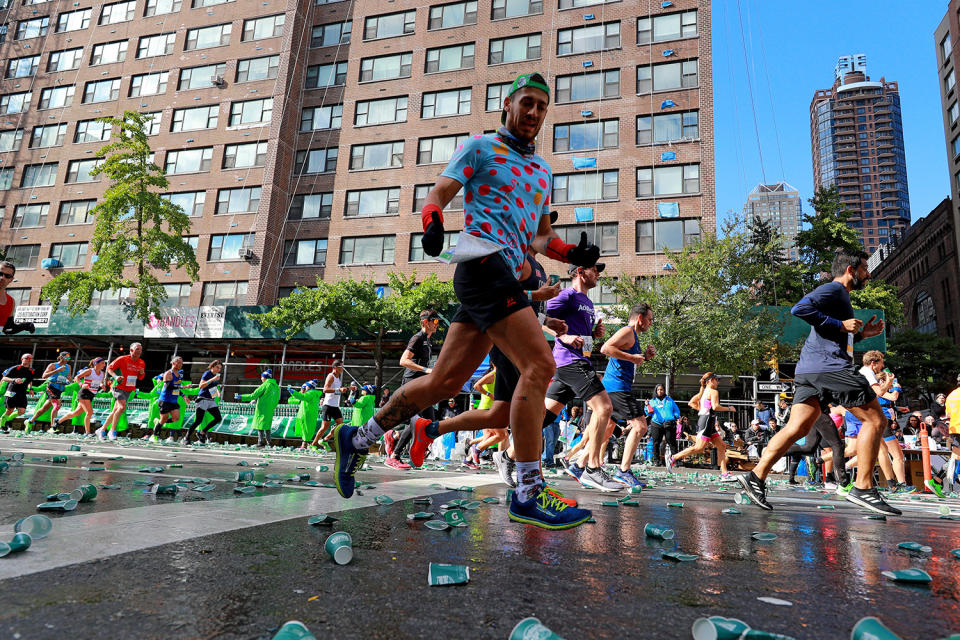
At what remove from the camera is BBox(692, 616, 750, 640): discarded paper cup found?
4.56ft

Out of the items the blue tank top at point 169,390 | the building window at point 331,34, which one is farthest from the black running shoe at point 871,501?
the building window at point 331,34

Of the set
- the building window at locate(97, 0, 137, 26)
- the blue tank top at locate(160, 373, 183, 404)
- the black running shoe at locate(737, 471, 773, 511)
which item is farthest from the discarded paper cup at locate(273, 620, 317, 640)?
the building window at locate(97, 0, 137, 26)

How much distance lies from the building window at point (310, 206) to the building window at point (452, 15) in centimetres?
1145

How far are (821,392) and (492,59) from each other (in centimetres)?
3152

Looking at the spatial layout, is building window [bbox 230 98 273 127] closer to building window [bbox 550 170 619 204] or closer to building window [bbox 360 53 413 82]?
building window [bbox 360 53 413 82]

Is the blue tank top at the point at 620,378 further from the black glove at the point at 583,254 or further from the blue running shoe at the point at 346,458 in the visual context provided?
the blue running shoe at the point at 346,458

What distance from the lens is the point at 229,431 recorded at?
56.0 feet

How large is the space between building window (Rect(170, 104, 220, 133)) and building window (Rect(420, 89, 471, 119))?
42.9ft

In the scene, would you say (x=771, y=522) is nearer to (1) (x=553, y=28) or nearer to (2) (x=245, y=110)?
(1) (x=553, y=28)

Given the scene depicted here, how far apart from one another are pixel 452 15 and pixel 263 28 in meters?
12.0

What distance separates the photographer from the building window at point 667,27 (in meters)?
30.1

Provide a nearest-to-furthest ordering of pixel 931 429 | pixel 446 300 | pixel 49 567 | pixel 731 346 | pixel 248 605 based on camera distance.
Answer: pixel 248 605, pixel 49 567, pixel 931 429, pixel 731 346, pixel 446 300

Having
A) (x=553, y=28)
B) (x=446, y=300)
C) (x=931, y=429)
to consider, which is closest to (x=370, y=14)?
(x=553, y=28)

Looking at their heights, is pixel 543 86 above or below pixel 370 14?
below
